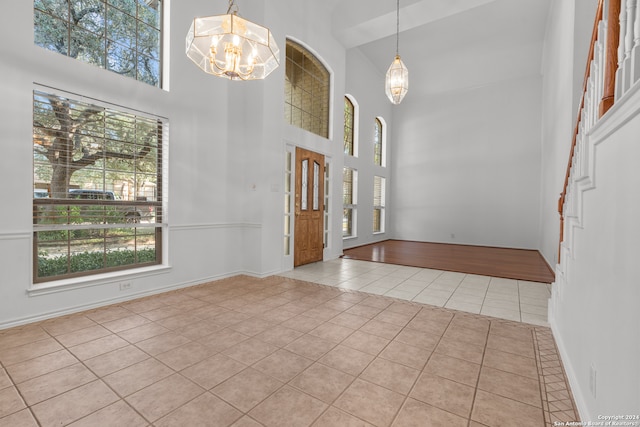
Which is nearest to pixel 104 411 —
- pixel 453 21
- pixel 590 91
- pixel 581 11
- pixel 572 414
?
pixel 572 414

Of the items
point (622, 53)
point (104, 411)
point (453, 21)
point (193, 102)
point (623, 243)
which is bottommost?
point (104, 411)

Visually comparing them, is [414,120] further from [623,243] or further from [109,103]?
[623,243]

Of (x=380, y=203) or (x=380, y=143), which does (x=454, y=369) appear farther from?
(x=380, y=143)

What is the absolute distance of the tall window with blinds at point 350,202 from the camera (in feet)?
26.2

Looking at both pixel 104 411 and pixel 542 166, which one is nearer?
pixel 104 411

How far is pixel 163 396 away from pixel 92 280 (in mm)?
2108

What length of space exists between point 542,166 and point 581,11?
4.51 metres

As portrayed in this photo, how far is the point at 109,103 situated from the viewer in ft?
10.7

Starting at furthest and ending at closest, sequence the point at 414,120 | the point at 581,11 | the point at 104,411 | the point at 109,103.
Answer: the point at 414,120
the point at 581,11
the point at 109,103
the point at 104,411

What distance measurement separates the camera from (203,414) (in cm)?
162

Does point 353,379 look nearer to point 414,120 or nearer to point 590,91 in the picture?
point 590,91

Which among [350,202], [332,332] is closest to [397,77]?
[350,202]

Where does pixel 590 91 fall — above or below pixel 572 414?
above

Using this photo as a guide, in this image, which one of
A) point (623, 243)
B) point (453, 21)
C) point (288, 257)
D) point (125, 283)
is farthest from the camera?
point (453, 21)
